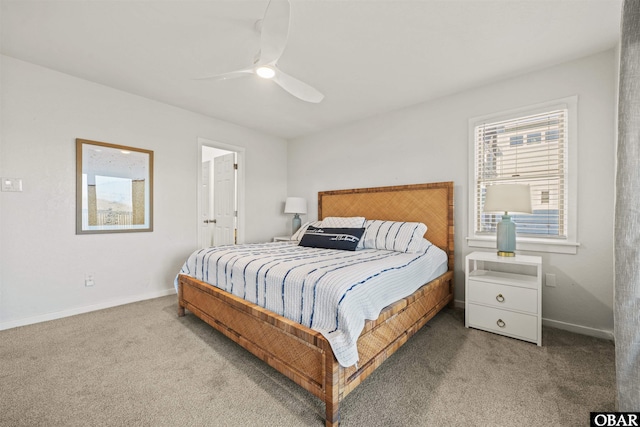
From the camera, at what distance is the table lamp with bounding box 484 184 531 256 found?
235cm

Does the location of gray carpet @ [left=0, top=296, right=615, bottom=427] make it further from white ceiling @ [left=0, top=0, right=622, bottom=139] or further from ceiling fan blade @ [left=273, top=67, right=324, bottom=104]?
white ceiling @ [left=0, top=0, right=622, bottom=139]

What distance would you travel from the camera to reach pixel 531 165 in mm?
2684

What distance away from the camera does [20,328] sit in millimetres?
2486

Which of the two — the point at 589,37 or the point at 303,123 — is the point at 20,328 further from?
the point at 589,37

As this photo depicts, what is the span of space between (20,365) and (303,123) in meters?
3.85

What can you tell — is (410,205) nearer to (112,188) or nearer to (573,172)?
(573,172)

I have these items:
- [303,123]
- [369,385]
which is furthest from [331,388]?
[303,123]

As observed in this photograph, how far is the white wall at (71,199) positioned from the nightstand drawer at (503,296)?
11.3ft

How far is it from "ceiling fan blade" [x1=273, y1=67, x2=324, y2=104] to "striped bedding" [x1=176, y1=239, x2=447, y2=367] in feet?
4.58

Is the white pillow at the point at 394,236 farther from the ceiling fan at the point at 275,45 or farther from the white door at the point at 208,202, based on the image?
the white door at the point at 208,202

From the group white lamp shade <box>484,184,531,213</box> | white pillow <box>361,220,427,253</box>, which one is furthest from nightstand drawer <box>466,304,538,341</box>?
white lamp shade <box>484,184,531,213</box>

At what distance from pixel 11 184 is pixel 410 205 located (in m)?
4.07

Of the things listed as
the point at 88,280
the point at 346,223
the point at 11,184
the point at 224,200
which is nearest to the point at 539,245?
the point at 346,223

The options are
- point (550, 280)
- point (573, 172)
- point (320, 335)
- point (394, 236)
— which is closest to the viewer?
point (320, 335)
